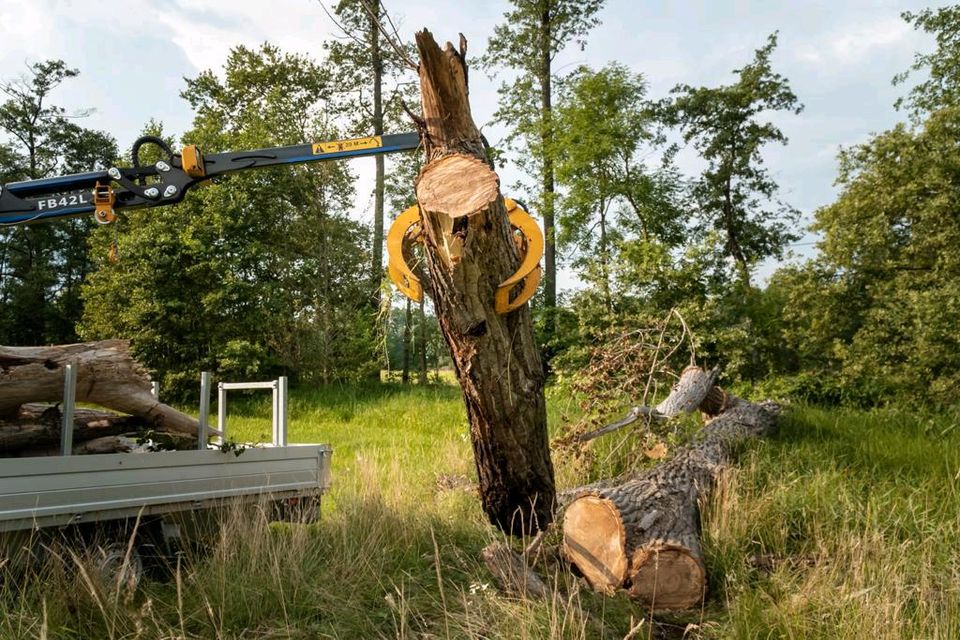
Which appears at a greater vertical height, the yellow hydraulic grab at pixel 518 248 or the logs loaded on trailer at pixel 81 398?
the yellow hydraulic grab at pixel 518 248

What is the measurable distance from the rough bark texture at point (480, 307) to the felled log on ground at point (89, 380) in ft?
7.71

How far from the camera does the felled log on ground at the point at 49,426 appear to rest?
14.7 feet

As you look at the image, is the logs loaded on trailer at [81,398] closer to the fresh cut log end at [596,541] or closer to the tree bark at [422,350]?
the fresh cut log end at [596,541]

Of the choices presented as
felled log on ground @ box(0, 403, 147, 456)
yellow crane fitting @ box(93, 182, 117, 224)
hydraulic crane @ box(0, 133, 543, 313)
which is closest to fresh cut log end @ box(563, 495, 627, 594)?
felled log on ground @ box(0, 403, 147, 456)

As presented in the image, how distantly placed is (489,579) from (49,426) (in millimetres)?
2962

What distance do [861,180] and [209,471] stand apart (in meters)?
15.8

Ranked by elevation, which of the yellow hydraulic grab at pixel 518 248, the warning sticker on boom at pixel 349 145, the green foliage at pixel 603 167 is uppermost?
the green foliage at pixel 603 167

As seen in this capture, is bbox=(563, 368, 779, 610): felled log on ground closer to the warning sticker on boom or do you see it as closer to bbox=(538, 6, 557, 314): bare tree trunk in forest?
the warning sticker on boom

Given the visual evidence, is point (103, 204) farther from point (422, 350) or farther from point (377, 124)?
point (377, 124)

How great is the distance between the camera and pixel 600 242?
61.9ft

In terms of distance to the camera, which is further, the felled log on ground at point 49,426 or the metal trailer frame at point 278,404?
the metal trailer frame at point 278,404

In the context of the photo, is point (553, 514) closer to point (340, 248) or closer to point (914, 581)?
point (914, 581)

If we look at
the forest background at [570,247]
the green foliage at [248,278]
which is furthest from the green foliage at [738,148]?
the green foliage at [248,278]

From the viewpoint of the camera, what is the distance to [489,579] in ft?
13.3
